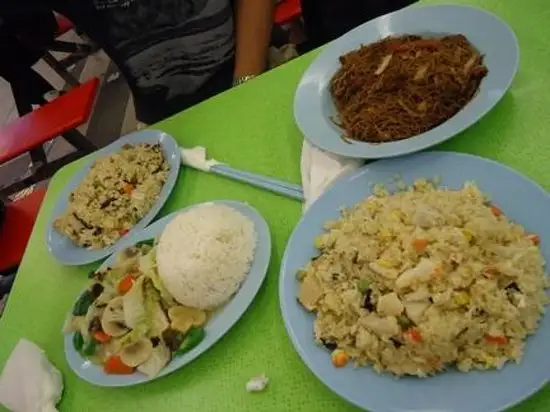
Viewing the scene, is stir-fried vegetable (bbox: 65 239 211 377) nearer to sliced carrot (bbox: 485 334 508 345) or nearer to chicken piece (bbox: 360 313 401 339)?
chicken piece (bbox: 360 313 401 339)

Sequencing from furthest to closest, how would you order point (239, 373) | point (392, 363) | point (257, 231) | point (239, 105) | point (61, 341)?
point (239, 105), point (61, 341), point (257, 231), point (239, 373), point (392, 363)

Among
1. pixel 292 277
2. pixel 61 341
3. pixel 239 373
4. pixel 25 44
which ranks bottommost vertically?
pixel 25 44

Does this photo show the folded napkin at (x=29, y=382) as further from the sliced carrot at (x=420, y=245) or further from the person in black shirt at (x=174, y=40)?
the person in black shirt at (x=174, y=40)

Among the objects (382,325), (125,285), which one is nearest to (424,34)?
(382,325)

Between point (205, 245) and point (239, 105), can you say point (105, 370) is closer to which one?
point (205, 245)

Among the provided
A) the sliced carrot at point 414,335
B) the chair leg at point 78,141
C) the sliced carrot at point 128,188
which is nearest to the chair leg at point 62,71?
the chair leg at point 78,141

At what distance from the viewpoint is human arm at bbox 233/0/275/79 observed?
6.43ft

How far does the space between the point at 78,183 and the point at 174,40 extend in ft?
1.94

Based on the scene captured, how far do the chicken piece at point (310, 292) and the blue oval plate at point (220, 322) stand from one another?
0.12m

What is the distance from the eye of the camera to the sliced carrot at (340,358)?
98 cm

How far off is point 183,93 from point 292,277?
1124 millimetres

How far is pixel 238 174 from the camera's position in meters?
1.41

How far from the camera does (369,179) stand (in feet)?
3.93

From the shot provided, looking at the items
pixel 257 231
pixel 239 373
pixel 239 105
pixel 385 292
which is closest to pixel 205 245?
pixel 257 231
